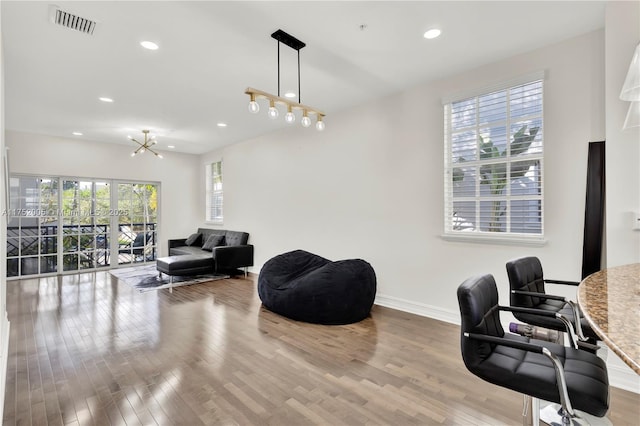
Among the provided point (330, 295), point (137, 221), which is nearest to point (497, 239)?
point (330, 295)

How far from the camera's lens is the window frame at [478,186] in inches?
119

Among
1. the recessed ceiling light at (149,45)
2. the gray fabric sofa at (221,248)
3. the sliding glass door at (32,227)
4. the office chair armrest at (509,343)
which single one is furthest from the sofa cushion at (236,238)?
the office chair armrest at (509,343)

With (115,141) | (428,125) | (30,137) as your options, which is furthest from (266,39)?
(30,137)

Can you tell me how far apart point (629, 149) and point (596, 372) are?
1.91m

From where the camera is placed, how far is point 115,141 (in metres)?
6.86

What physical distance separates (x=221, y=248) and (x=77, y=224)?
3425mm

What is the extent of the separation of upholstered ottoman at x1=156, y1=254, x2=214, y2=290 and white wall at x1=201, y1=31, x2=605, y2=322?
1009 mm

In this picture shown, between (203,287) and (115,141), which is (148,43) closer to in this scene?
(203,287)

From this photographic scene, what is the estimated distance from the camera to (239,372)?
2535 millimetres

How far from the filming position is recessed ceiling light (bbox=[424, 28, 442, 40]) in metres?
2.71

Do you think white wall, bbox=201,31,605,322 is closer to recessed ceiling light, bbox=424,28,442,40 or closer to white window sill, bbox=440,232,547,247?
white window sill, bbox=440,232,547,247

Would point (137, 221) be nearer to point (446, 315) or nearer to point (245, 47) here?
point (245, 47)

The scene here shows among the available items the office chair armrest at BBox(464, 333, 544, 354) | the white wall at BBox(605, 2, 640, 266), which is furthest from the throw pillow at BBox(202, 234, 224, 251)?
the white wall at BBox(605, 2, 640, 266)

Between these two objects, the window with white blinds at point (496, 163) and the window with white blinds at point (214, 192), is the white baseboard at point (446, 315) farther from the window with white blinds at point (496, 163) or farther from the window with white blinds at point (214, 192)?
the window with white blinds at point (214, 192)
